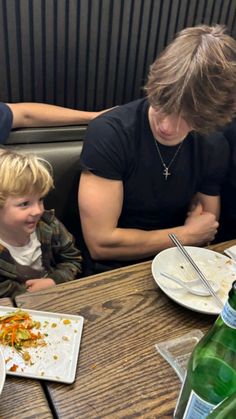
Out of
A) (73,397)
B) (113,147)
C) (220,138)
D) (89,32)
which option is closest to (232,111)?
(220,138)

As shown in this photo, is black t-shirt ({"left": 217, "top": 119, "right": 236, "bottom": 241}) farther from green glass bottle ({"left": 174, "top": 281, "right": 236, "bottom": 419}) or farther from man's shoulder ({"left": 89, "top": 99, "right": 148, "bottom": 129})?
green glass bottle ({"left": 174, "top": 281, "right": 236, "bottom": 419})

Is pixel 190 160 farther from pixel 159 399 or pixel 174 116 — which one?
pixel 159 399

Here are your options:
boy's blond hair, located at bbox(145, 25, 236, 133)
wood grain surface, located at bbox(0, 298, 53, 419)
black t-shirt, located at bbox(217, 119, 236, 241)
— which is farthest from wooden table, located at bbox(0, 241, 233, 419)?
black t-shirt, located at bbox(217, 119, 236, 241)

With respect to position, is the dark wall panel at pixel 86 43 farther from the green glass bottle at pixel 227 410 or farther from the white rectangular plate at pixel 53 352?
the green glass bottle at pixel 227 410

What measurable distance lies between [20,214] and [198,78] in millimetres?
628

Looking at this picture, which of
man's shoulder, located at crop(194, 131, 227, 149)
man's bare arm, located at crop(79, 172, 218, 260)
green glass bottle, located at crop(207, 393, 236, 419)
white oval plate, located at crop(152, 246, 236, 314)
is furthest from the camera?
man's shoulder, located at crop(194, 131, 227, 149)

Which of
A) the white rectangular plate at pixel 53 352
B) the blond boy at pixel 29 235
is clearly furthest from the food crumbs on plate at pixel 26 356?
the blond boy at pixel 29 235

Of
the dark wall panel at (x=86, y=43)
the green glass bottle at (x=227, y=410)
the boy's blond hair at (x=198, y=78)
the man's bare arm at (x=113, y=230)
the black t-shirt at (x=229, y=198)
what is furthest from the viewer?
the dark wall panel at (x=86, y=43)

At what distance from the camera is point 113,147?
4.20ft

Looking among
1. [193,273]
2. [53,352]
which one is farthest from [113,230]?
[53,352]

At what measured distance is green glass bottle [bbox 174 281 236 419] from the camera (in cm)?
59

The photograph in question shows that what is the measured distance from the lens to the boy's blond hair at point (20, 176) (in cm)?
118

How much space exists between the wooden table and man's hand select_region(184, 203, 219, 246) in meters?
0.35

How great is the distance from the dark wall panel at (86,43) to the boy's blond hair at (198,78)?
25.1 inches
